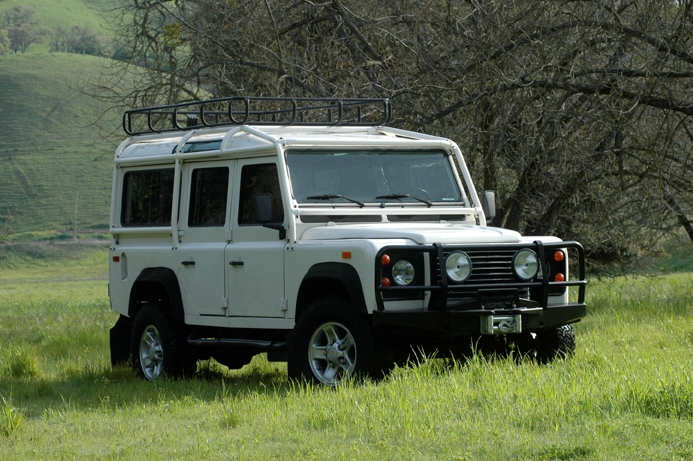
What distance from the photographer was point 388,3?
15680 mm

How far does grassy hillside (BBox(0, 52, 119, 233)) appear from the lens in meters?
83.3

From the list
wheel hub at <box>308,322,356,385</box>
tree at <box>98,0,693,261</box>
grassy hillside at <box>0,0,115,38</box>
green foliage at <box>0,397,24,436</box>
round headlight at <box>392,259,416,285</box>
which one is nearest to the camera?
green foliage at <box>0,397,24,436</box>

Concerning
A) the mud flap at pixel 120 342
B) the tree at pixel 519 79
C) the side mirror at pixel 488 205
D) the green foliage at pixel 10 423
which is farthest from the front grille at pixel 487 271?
the mud flap at pixel 120 342

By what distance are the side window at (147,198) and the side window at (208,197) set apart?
37 centimetres

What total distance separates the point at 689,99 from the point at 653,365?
18.7 feet

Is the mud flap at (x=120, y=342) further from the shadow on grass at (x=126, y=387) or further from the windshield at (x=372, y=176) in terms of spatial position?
the windshield at (x=372, y=176)

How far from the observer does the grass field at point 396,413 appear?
5.82 m

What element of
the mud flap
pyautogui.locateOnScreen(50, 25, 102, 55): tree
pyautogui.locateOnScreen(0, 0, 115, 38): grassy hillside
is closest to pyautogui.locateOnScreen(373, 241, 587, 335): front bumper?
the mud flap

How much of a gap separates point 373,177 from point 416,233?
1250mm

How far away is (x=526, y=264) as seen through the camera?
812 centimetres

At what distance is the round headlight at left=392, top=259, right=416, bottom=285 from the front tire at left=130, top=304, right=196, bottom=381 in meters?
2.85

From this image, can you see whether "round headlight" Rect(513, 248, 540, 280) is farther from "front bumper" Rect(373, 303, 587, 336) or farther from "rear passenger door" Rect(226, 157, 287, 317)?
"rear passenger door" Rect(226, 157, 287, 317)

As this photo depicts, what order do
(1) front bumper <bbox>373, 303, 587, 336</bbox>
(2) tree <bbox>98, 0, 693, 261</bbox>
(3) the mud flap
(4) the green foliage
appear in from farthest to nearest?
(2) tree <bbox>98, 0, 693, 261</bbox> < (3) the mud flap < (1) front bumper <bbox>373, 303, 587, 336</bbox> < (4) the green foliage

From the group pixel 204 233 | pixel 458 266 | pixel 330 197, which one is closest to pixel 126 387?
pixel 204 233
